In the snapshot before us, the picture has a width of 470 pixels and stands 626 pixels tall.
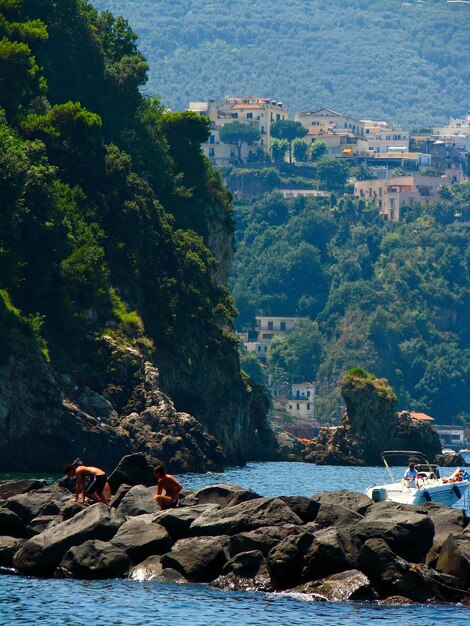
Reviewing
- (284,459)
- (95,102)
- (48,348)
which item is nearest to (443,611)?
(48,348)

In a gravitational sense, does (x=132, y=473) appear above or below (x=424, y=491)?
above

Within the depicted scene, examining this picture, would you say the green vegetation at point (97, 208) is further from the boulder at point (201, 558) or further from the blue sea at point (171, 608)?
the blue sea at point (171, 608)

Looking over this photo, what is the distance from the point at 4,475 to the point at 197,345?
32.3m

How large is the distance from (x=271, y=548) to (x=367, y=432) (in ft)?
311

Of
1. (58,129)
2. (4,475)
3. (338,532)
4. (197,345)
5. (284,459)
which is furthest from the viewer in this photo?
(284,459)

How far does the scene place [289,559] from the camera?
4606 cm

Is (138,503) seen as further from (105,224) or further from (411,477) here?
(105,224)

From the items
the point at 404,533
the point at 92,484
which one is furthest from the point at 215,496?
Result: the point at 404,533

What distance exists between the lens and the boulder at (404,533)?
46625mm

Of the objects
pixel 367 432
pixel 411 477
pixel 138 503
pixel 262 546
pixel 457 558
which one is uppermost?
pixel 138 503

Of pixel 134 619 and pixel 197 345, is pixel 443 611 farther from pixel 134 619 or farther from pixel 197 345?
pixel 197 345

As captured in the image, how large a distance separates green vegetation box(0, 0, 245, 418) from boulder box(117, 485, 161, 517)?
128 feet

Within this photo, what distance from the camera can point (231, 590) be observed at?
4700 centimetres

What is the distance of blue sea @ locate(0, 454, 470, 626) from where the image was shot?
141 ft
